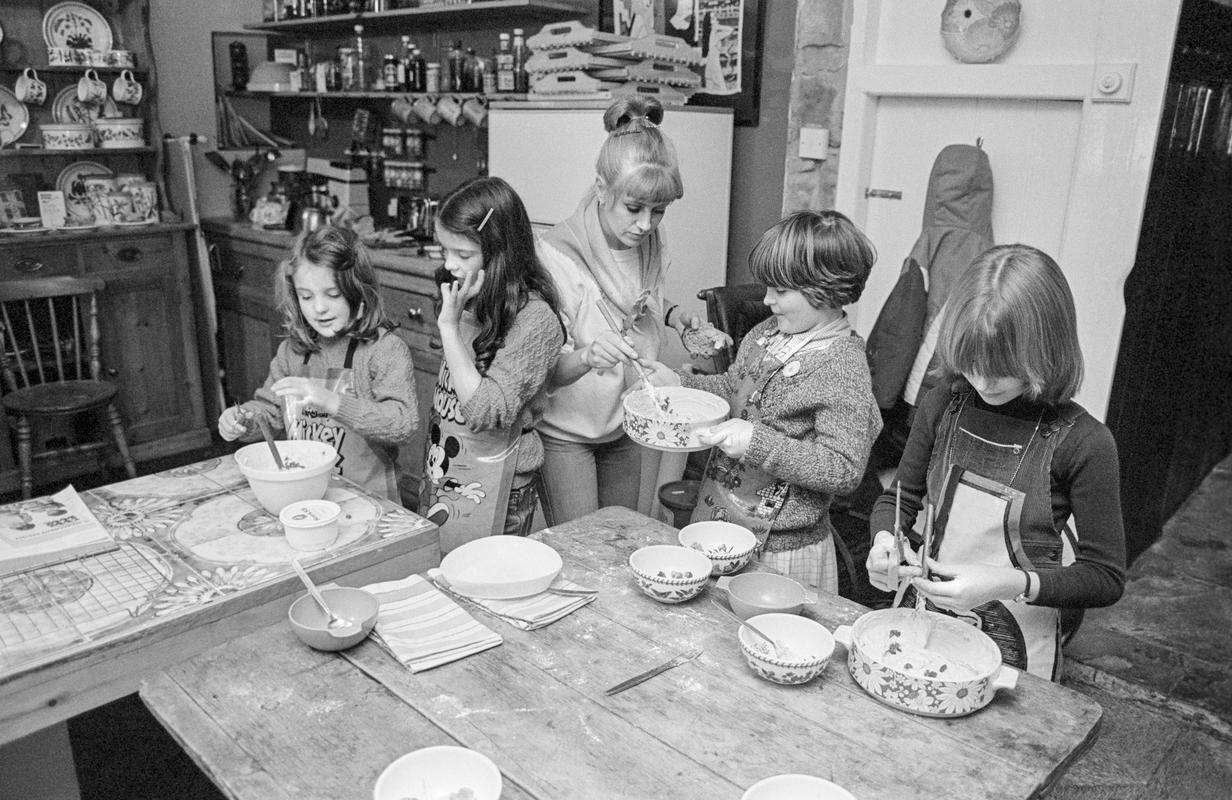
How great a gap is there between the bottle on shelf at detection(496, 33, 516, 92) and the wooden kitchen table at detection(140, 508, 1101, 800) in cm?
265

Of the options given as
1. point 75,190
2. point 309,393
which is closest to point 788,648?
point 309,393

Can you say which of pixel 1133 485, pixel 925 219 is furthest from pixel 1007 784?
→ pixel 1133 485

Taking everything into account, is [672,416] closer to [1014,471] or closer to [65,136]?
[1014,471]

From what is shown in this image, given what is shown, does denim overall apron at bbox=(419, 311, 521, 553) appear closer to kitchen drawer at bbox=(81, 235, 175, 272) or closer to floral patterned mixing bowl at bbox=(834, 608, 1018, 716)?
floral patterned mixing bowl at bbox=(834, 608, 1018, 716)

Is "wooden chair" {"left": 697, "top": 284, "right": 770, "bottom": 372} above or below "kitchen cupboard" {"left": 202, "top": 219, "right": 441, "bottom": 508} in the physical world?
above

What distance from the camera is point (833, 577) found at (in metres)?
Result: 1.77

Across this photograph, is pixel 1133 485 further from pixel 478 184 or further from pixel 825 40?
pixel 478 184

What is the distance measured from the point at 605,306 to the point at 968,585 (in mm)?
1077

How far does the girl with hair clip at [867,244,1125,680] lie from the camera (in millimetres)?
1339

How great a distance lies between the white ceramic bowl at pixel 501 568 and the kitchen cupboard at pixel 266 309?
1.96 m

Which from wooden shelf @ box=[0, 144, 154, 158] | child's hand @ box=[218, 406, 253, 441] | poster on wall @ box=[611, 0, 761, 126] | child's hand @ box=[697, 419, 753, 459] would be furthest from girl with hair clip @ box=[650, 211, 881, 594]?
wooden shelf @ box=[0, 144, 154, 158]

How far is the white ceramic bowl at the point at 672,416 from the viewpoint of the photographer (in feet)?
5.17

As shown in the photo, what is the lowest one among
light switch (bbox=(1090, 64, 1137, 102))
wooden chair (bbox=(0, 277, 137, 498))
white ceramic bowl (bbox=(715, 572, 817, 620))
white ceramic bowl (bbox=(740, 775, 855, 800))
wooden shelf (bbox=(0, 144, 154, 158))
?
wooden chair (bbox=(0, 277, 137, 498))

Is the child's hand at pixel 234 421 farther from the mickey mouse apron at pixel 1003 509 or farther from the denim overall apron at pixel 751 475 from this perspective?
the mickey mouse apron at pixel 1003 509
